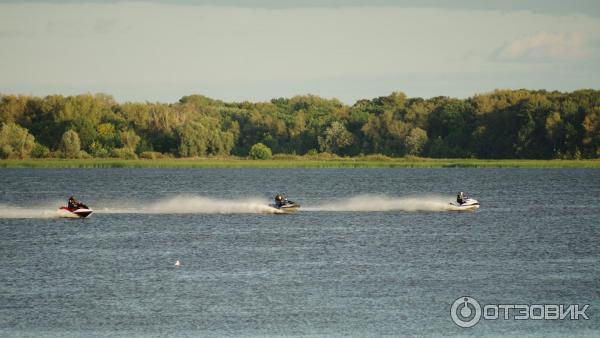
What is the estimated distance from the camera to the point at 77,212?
7456cm

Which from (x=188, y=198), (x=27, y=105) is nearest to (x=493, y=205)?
(x=188, y=198)

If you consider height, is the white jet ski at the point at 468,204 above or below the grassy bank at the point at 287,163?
above

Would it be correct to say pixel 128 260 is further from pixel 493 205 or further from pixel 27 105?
pixel 27 105

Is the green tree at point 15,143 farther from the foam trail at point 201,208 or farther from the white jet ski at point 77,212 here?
the white jet ski at point 77,212

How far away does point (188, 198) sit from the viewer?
9962 centimetres

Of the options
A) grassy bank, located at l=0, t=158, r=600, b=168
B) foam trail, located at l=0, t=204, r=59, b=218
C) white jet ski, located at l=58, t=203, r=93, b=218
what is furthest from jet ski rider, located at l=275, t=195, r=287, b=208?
grassy bank, located at l=0, t=158, r=600, b=168

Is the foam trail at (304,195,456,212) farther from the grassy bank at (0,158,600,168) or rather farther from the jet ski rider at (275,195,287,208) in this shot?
the grassy bank at (0,158,600,168)

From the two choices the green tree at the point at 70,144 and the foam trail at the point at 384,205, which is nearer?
the foam trail at the point at 384,205

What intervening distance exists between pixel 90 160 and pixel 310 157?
41.6 metres

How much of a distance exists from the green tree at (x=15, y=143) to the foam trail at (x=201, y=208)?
8118 cm

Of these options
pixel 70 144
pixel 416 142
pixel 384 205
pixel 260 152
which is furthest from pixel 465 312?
pixel 416 142

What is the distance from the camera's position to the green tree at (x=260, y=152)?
190250 mm

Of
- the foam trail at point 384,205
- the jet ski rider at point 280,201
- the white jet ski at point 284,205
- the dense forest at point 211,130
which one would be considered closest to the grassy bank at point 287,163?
the dense forest at point 211,130

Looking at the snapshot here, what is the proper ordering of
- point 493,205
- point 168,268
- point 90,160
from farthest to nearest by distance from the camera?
point 90,160
point 493,205
point 168,268
